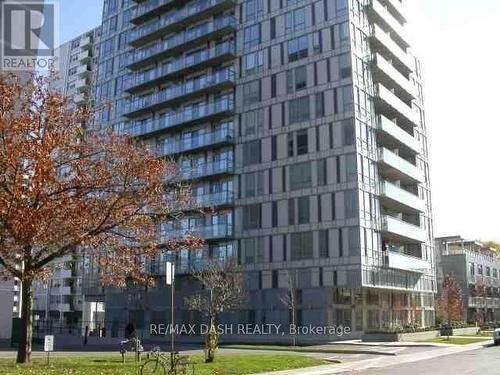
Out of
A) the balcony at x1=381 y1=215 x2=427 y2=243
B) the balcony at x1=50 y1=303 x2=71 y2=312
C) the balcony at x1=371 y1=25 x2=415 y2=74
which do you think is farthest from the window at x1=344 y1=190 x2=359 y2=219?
the balcony at x1=50 y1=303 x2=71 y2=312

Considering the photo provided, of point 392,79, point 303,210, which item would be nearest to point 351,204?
point 303,210

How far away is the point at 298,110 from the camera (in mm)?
55875

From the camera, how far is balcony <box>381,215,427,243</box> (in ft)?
176

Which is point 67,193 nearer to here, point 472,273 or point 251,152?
point 251,152

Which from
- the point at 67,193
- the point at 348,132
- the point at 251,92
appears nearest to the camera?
the point at 67,193

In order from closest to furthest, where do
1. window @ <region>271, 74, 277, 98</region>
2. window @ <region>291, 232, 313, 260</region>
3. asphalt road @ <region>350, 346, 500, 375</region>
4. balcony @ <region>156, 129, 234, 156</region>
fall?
asphalt road @ <region>350, 346, 500, 375</region>, window @ <region>291, 232, 313, 260</region>, window @ <region>271, 74, 277, 98</region>, balcony @ <region>156, 129, 234, 156</region>

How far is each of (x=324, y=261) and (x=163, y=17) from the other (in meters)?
35.5

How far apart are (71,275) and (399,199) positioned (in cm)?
6754

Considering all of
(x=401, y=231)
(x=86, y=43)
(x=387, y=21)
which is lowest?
(x=401, y=231)

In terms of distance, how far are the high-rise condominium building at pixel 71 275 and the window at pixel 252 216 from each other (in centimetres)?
4998

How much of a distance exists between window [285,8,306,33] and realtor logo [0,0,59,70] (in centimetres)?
3616

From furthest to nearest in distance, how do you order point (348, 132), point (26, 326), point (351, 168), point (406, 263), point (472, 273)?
point (472, 273)
point (406, 263)
point (348, 132)
point (351, 168)
point (26, 326)

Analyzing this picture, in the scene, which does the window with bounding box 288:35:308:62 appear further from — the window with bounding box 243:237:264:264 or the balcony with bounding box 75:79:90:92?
the balcony with bounding box 75:79:90:92

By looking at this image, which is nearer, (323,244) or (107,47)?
(323,244)
